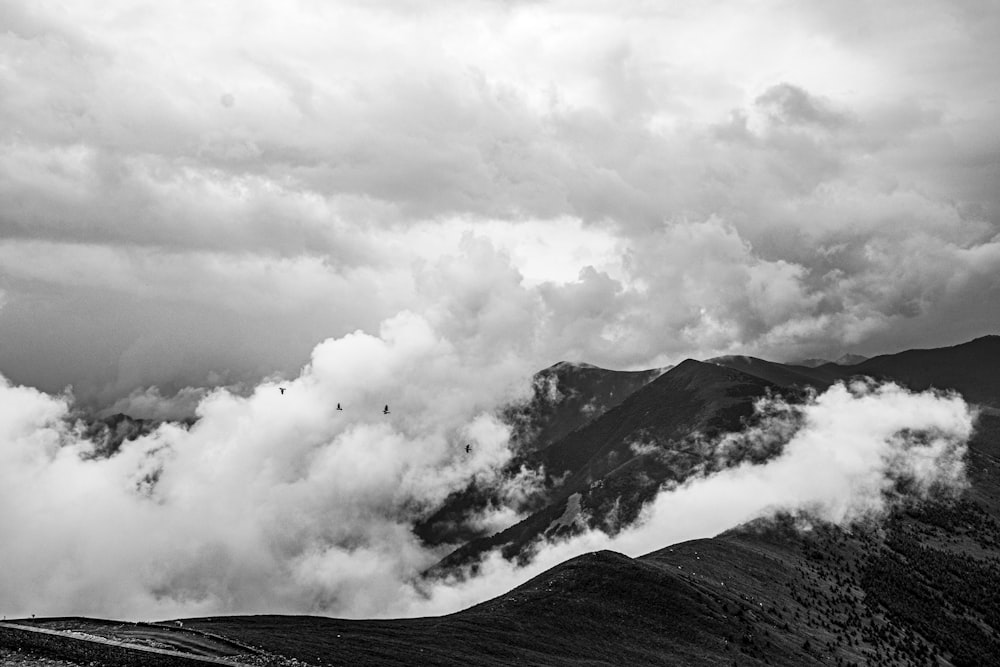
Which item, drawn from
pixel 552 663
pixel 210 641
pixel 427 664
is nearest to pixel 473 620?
pixel 552 663

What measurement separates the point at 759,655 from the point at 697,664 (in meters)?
32.7

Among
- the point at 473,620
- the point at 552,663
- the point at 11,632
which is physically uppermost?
the point at 11,632

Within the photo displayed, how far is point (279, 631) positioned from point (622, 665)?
6953 centimetres

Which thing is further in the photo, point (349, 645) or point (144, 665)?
point (349, 645)

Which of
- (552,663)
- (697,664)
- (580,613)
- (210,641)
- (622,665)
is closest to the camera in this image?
(210,641)

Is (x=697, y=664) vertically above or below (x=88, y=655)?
below

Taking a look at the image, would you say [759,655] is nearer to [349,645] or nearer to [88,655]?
[349,645]

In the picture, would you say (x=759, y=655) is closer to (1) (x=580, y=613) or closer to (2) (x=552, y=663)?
(1) (x=580, y=613)

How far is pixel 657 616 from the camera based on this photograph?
650 ft

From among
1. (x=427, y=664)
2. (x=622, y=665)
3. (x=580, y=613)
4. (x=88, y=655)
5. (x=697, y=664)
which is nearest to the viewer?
(x=88, y=655)

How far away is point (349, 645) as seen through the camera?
125 m

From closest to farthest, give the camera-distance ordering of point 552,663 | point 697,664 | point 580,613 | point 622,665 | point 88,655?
point 88,655 < point 552,663 < point 622,665 < point 697,664 < point 580,613

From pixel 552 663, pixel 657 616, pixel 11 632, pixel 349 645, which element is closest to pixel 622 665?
pixel 552 663

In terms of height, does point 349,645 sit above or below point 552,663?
above
